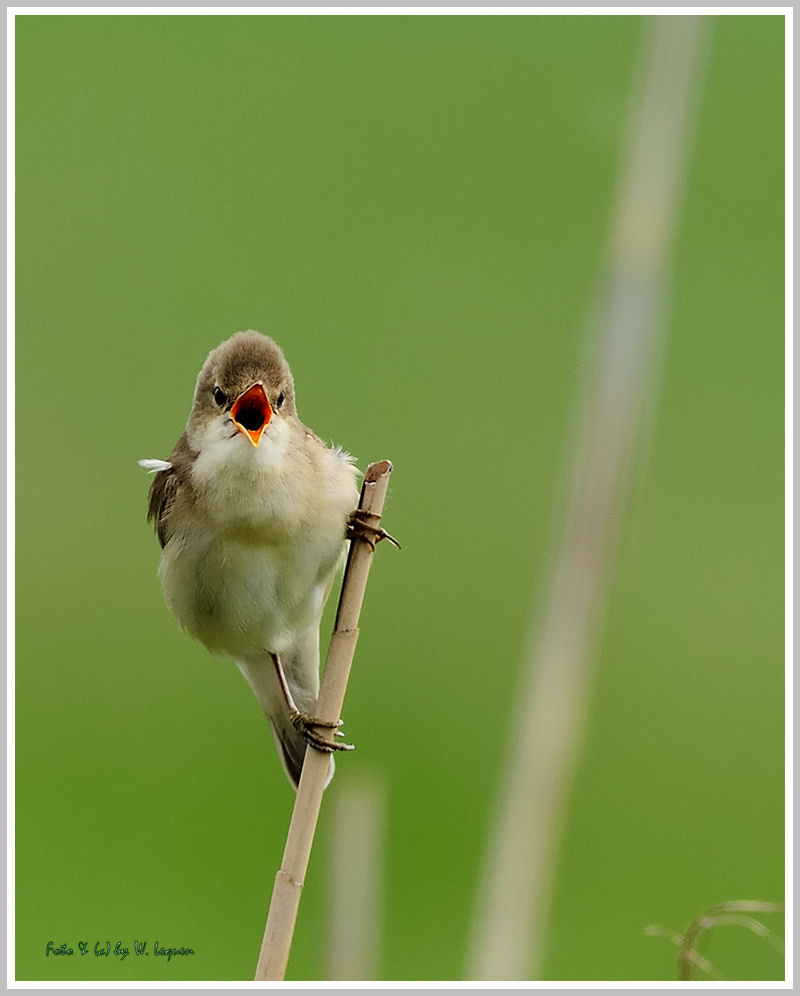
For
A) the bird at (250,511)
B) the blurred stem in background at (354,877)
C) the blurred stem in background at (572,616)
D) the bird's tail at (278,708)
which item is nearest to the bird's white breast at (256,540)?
the bird at (250,511)

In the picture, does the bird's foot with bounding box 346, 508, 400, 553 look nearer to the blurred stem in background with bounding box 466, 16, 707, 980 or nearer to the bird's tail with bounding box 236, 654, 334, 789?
the bird's tail with bounding box 236, 654, 334, 789

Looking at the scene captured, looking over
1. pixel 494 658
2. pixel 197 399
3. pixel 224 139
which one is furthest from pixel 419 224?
pixel 494 658

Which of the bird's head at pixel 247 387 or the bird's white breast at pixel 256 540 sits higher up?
the bird's head at pixel 247 387

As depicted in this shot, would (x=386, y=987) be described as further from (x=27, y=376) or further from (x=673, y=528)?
(x=673, y=528)

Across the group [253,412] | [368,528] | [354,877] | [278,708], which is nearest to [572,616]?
[354,877]

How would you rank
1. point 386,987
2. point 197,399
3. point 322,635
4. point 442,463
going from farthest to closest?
point 442,463 → point 322,635 → point 197,399 → point 386,987

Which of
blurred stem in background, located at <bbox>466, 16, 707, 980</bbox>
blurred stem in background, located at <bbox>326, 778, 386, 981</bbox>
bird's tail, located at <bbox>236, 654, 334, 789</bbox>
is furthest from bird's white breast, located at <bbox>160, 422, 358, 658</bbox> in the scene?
blurred stem in background, located at <bbox>466, 16, 707, 980</bbox>

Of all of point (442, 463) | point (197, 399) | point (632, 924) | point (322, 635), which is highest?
point (442, 463)

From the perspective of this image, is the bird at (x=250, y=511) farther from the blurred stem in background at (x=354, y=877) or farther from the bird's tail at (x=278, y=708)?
the blurred stem in background at (x=354, y=877)
